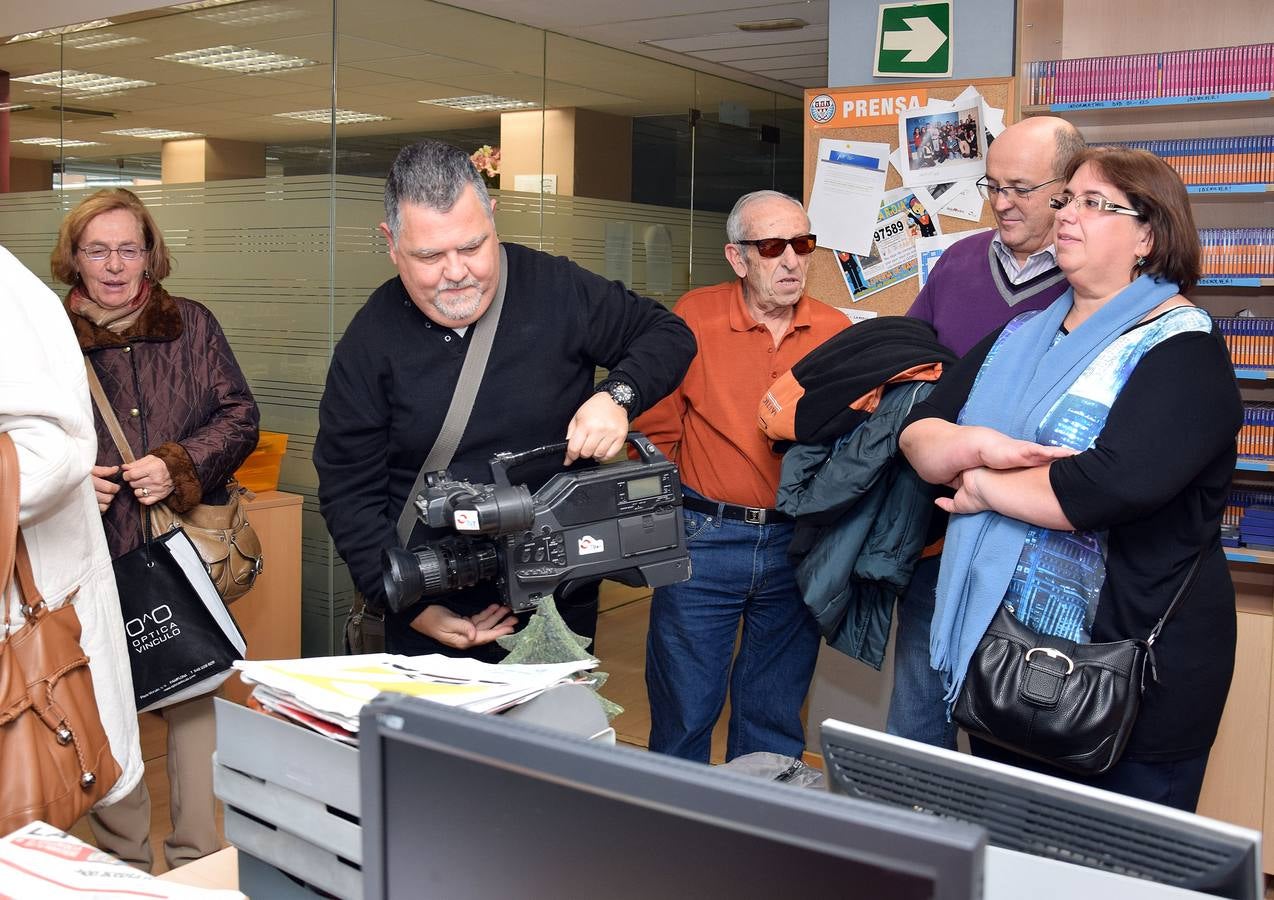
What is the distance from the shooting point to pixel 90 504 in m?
1.98

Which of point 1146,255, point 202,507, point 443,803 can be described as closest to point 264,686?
point 443,803

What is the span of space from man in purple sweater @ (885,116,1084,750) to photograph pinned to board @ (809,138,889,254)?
1.26 m

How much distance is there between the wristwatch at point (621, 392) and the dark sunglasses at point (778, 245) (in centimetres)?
82

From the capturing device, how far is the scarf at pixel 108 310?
9.47 feet

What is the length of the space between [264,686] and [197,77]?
4222 mm

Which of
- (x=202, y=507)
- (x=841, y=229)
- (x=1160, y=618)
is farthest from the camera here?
(x=841, y=229)

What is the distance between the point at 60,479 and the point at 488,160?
3461 millimetres

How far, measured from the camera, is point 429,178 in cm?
186

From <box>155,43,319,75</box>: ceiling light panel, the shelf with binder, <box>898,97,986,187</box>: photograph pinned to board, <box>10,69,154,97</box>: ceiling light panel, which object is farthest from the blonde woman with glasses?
the shelf with binder

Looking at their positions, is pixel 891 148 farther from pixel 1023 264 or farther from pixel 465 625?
pixel 465 625

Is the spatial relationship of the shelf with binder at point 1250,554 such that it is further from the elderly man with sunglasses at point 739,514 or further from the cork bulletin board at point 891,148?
the elderly man with sunglasses at point 739,514

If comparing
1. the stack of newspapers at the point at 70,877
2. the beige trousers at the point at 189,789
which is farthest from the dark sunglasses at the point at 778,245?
the stack of newspapers at the point at 70,877

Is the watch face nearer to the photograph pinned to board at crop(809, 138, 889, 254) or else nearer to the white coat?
the white coat

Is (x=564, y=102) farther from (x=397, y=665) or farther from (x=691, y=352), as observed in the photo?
(x=397, y=665)
